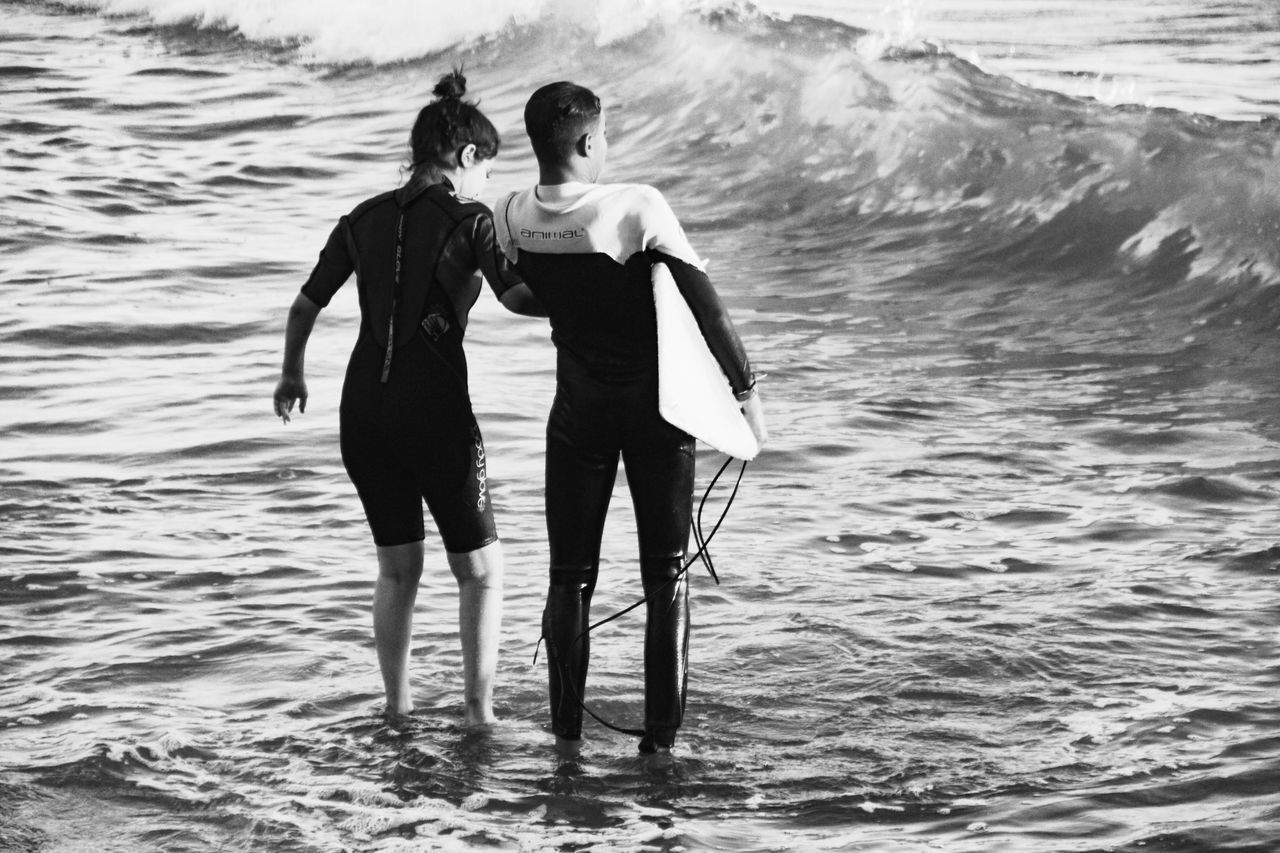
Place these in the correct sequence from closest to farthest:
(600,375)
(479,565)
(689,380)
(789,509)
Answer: (689,380) < (600,375) < (479,565) < (789,509)

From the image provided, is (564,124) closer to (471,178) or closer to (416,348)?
(471,178)

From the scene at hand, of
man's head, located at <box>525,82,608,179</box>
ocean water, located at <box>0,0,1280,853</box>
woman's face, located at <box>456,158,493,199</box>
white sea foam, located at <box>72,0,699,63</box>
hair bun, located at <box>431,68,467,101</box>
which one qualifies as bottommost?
ocean water, located at <box>0,0,1280,853</box>

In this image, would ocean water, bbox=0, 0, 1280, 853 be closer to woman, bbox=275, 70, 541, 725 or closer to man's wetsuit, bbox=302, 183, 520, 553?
woman, bbox=275, 70, 541, 725

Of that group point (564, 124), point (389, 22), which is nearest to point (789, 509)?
point (564, 124)

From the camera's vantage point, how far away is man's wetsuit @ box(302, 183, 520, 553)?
4.46 meters

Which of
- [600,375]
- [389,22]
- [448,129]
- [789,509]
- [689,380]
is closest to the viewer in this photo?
[689,380]

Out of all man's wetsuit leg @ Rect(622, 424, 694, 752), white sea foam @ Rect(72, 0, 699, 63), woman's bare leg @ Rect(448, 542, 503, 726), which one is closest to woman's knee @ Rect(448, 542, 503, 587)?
woman's bare leg @ Rect(448, 542, 503, 726)

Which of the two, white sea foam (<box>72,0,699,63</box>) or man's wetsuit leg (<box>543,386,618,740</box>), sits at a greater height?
white sea foam (<box>72,0,699,63</box>)

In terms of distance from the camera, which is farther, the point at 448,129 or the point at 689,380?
the point at 448,129

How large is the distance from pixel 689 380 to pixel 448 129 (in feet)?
3.23

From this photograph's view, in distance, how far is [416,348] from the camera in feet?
14.8

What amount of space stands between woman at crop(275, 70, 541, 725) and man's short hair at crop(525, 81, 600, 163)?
0.30m

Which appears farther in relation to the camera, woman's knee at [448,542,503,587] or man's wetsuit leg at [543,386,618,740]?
woman's knee at [448,542,503,587]

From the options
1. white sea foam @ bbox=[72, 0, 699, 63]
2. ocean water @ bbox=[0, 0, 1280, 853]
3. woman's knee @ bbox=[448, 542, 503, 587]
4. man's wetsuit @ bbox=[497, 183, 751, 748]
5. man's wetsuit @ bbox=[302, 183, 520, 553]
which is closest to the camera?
man's wetsuit @ bbox=[497, 183, 751, 748]
